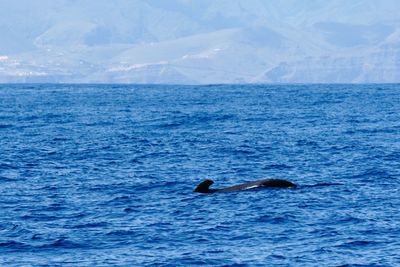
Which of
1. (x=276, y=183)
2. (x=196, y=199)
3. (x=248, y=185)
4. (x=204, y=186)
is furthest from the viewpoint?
(x=276, y=183)

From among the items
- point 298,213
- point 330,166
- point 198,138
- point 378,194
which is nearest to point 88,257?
point 298,213

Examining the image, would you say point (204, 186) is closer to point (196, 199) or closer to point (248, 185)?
point (196, 199)

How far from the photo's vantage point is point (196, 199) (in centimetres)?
3609

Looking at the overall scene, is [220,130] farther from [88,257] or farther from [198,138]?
[88,257]

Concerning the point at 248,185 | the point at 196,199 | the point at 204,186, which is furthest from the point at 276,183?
the point at 196,199

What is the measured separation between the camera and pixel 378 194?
3644 cm

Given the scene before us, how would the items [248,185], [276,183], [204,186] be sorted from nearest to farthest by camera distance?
[204,186]
[248,185]
[276,183]

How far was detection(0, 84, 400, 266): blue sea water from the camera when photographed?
27.9 meters

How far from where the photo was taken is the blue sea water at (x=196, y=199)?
91.5ft

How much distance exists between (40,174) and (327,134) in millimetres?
25508

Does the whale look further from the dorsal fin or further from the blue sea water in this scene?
the blue sea water

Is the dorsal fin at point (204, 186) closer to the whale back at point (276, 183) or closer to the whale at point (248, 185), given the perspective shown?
the whale at point (248, 185)

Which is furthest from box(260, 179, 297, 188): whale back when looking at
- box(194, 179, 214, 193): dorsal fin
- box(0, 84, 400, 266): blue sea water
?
box(194, 179, 214, 193): dorsal fin

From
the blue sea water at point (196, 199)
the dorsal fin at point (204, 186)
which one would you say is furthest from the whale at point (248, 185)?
the blue sea water at point (196, 199)
